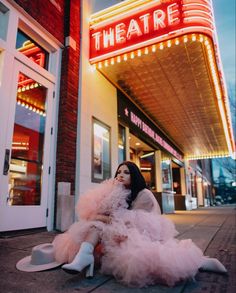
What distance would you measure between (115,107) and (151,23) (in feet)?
9.19

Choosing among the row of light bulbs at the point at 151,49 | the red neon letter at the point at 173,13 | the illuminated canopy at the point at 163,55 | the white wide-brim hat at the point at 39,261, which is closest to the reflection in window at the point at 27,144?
the white wide-brim hat at the point at 39,261

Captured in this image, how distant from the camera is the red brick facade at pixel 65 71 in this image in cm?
502

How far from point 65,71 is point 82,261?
446 centimetres

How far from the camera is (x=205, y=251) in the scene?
340cm

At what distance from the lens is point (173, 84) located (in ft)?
25.4

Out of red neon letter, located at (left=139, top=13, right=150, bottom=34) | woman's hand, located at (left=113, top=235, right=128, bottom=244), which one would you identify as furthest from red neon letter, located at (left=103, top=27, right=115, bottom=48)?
woman's hand, located at (left=113, top=235, right=128, bottom=244)

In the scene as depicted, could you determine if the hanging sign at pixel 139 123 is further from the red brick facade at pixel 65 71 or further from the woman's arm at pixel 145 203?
the woman's arm at pixel 145 203

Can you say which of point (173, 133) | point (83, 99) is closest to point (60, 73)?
point (83, 99)

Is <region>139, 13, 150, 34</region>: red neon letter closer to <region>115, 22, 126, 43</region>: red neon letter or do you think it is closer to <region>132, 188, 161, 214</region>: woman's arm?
<region>115, 22, 126, 43</region>: red neon letter

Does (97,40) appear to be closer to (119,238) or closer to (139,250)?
(119,238)

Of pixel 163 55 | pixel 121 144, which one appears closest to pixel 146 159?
pixel 121 144

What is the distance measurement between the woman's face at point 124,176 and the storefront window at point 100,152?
3.38m

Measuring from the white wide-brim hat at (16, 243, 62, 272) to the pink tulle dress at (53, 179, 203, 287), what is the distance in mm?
94

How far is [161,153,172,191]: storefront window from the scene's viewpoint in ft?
42.8
